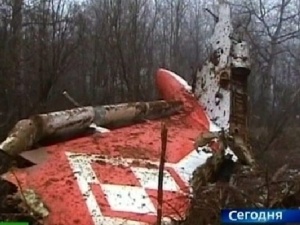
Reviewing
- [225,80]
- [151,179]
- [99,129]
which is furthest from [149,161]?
[225,80]

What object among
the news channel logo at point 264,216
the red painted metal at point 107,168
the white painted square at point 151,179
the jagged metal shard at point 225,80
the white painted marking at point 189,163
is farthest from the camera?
the jagged metal shard at point 225,80

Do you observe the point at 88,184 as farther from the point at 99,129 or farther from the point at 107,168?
the point at 99,129

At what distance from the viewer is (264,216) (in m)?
2.66

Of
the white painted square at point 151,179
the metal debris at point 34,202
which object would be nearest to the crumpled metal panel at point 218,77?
the white painted square at point 151,179

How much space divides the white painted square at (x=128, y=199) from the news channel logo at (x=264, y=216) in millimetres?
1313

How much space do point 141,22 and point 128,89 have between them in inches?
178

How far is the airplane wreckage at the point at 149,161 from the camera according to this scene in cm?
391

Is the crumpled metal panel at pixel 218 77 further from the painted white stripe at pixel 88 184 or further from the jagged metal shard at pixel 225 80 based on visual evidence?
the painted white stripe at pixel 88 184

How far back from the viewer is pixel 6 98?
36.2ft

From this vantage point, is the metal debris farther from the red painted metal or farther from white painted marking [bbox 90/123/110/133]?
white painted marking [bbox 90/123/110/133]

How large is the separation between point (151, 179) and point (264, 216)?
179cm

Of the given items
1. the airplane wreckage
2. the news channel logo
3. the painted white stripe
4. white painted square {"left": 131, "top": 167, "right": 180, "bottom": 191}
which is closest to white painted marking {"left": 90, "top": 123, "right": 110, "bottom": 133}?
the airplane wreckage

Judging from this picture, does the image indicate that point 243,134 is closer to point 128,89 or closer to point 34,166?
point 34,166

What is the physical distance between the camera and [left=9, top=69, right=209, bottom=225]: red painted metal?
386cm
